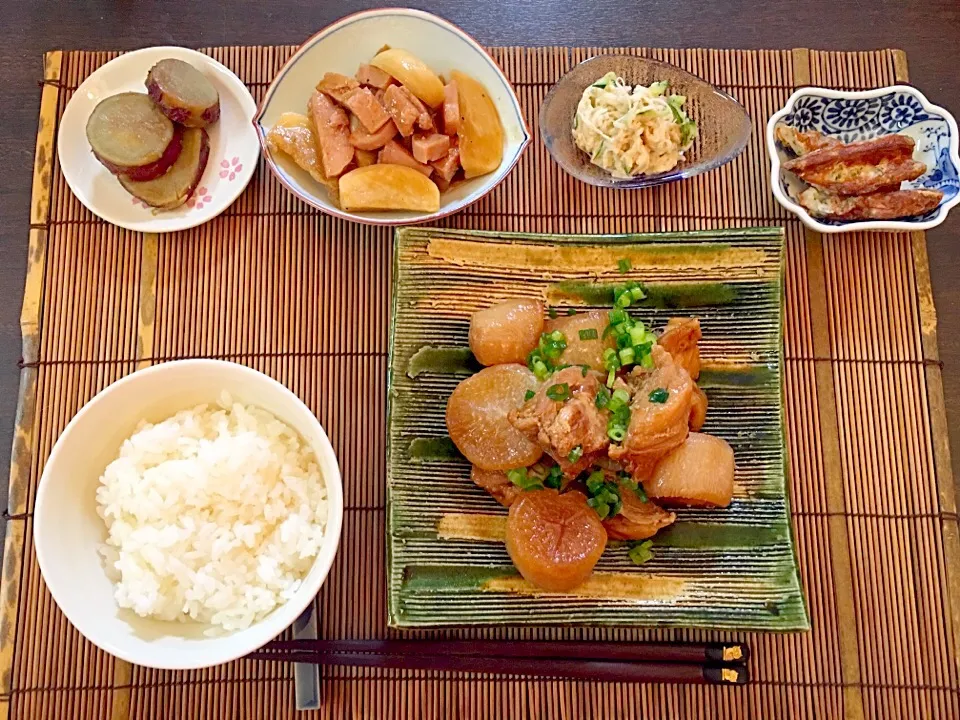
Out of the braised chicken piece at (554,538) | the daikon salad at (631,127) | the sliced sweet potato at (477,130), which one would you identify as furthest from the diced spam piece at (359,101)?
the braised chicken piece at (554,538)

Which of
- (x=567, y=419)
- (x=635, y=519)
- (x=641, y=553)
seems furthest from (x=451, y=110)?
(x=641, y=553)

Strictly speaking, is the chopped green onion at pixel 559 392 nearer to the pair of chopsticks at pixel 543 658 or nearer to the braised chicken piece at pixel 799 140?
the pair of chopsticks at pixel 543 658

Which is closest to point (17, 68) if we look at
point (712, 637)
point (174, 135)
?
point (174, 135)

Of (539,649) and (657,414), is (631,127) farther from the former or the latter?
(539,649)

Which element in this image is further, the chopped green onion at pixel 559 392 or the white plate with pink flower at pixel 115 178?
the white plate with pink flower at pixel 115 178

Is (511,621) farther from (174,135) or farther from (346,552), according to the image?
(174,135)

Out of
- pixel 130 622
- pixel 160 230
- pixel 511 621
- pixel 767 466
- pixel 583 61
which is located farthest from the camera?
pixel 583 61
